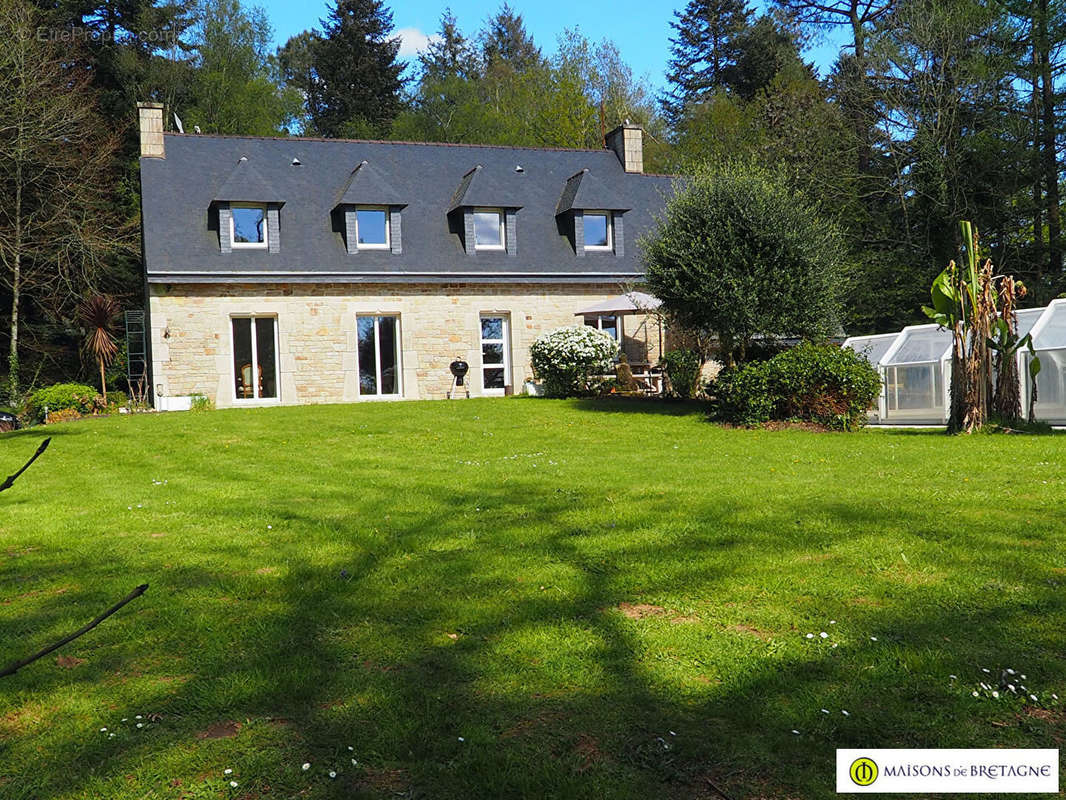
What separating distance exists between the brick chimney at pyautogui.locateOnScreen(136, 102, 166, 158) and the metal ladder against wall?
499 cm

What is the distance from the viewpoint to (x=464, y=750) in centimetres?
294

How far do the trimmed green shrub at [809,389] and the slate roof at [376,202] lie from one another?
940cm

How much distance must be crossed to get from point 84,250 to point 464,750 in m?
25.7

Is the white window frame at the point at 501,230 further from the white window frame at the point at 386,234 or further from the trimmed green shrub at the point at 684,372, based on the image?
the trimmed green shrub at the point at 684,372

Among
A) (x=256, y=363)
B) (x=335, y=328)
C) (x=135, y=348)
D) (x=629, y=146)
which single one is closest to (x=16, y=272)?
(x=135, y=348)

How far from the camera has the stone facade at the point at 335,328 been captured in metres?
20.4

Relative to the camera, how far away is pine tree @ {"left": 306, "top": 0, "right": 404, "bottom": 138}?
1686 inches

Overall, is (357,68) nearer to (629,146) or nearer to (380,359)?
(629,146)

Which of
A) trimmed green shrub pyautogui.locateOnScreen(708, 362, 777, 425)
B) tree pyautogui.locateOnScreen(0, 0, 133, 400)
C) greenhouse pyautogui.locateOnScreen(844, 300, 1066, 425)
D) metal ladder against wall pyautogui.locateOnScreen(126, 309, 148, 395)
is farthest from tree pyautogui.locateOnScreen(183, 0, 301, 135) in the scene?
greenhouse pyautogui.locateOnScreen(844, 300, 1066, 425)

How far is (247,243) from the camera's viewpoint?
21.6m

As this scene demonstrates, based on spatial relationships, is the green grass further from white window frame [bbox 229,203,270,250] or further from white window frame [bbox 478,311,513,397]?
white window frame [bbox 478,311,513,397]

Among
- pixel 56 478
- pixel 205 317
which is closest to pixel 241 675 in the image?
pixel 56 478

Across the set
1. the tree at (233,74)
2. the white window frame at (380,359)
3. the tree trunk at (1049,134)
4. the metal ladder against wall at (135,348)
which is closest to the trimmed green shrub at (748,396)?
the white window frame at (380,359)

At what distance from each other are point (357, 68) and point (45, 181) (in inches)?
816
